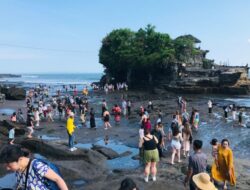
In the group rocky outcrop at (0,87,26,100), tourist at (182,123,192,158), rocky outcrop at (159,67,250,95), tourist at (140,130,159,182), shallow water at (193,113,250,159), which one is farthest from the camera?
rocky outcrop at (159,67,250,95)

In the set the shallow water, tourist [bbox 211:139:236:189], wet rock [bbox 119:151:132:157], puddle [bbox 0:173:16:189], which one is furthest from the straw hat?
the shallow water

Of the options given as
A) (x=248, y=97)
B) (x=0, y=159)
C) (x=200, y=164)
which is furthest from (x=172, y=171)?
(x=248, y=97)

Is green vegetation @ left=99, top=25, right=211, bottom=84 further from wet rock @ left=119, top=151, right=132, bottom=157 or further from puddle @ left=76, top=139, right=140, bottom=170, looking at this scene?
wet rock @ left=119, top=151, right=132, bottom=157

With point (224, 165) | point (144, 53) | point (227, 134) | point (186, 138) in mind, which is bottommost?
point (227, 134)

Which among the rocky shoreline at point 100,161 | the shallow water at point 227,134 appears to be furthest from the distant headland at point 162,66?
the rocky shoreline at point 100,161

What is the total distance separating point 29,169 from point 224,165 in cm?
779

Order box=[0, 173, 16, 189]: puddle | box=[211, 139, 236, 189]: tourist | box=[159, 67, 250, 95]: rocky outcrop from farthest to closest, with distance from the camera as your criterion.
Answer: box=[159, 67, 250, 95]: rocky outcrop → box=[0, 173, 16, 189]: puddle → box=[211, 139, 236, 189]: tourist

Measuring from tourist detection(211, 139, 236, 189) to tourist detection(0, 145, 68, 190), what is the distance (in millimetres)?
7206

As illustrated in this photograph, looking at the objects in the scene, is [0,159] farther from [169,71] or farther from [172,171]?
[169,71]

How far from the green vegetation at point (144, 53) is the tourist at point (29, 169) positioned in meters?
64.0

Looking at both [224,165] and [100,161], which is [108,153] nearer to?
[100,161]

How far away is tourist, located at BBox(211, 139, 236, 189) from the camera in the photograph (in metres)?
11.0

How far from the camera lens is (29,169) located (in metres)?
4.79

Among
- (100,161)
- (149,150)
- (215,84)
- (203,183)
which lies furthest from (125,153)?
(215,84)
